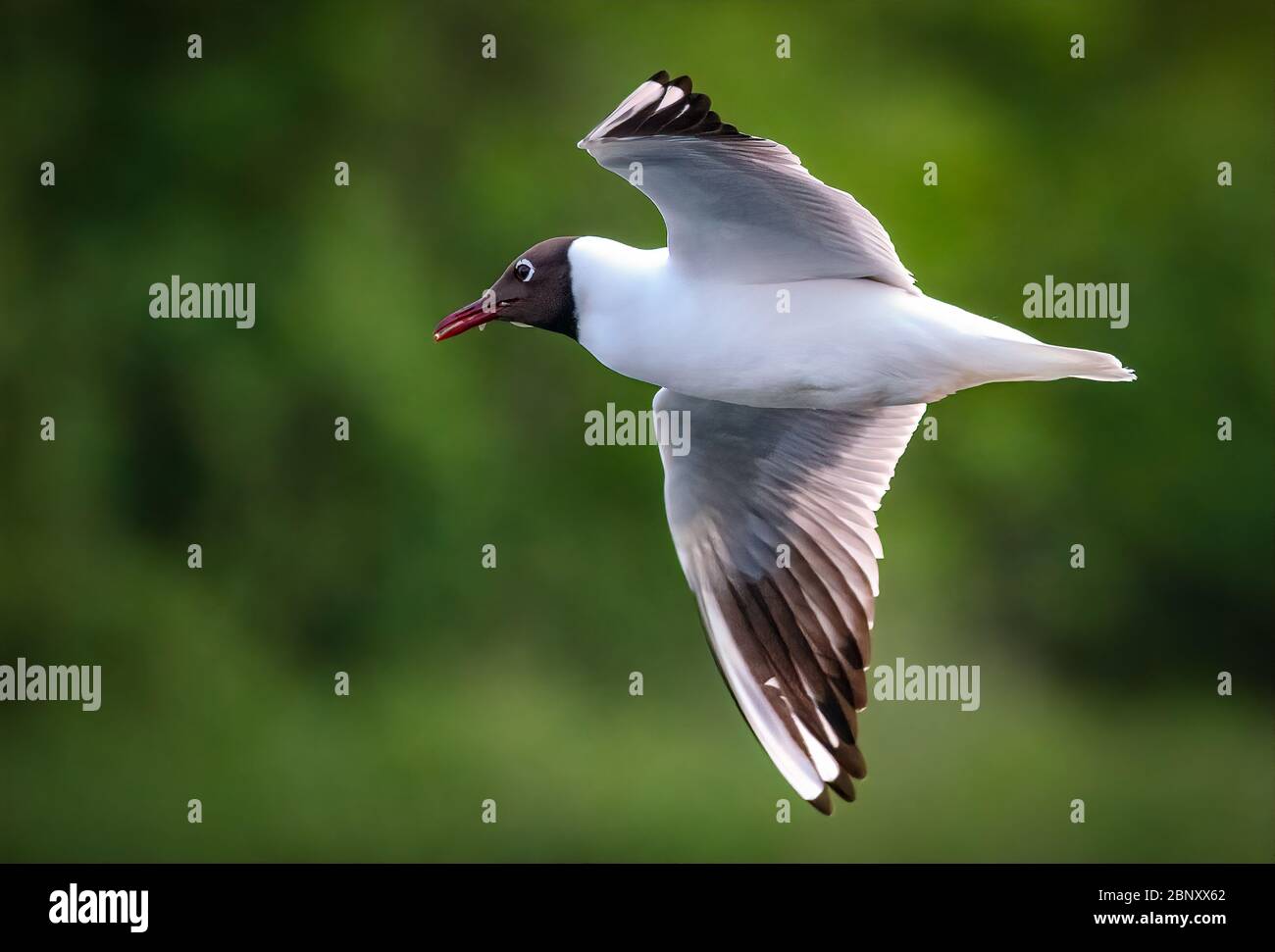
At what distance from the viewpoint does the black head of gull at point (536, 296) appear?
10.5ft

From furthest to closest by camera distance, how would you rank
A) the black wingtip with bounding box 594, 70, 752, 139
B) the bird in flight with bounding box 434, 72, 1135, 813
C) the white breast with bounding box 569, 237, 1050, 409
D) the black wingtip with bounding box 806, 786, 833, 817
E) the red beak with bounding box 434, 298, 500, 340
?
the black wingtip with bounding box 806, 786, 833, 817, the red beak with bounding box 434, 298, 500, 340, the white breast with bounding box 569, 237, 1050, 409, the bird in flight with bounding box 434, 72, 1135, 813, the black wingtip with bounding box 594, 70, 752, 139

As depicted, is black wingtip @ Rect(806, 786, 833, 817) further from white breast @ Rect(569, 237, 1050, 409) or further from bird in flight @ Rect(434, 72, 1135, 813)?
white breast @ Rect(569, 237, 1050, 409)

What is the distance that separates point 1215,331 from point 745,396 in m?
5.11

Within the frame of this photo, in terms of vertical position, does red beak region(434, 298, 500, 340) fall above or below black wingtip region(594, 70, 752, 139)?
below

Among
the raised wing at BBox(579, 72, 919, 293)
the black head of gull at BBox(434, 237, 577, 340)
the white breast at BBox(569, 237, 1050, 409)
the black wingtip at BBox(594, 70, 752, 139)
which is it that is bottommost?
the white breast at BBox(569, 237, 1050, 409)

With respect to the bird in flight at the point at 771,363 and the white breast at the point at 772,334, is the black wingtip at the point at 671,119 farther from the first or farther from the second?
the white breast at the point at 772,334

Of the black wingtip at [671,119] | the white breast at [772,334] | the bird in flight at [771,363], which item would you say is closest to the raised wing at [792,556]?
the bird in flight at [771,363]

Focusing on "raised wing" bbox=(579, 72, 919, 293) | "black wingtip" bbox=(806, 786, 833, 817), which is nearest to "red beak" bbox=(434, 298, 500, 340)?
"raised wing" bbox=(579, 72, 919, 293)

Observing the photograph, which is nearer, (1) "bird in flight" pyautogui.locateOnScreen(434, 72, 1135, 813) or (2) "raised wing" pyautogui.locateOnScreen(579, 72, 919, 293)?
(2) "raised wing" pyautogui.locateOnScreen(579, 72, 919, 293)

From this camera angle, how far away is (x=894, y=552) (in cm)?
738

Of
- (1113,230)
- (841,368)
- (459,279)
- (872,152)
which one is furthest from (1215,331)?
(841,368)

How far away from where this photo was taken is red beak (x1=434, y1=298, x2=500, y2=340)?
10.7 feet

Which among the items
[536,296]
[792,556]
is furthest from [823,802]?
[536,296]

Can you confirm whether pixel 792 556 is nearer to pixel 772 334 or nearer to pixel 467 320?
pixel 772 334
